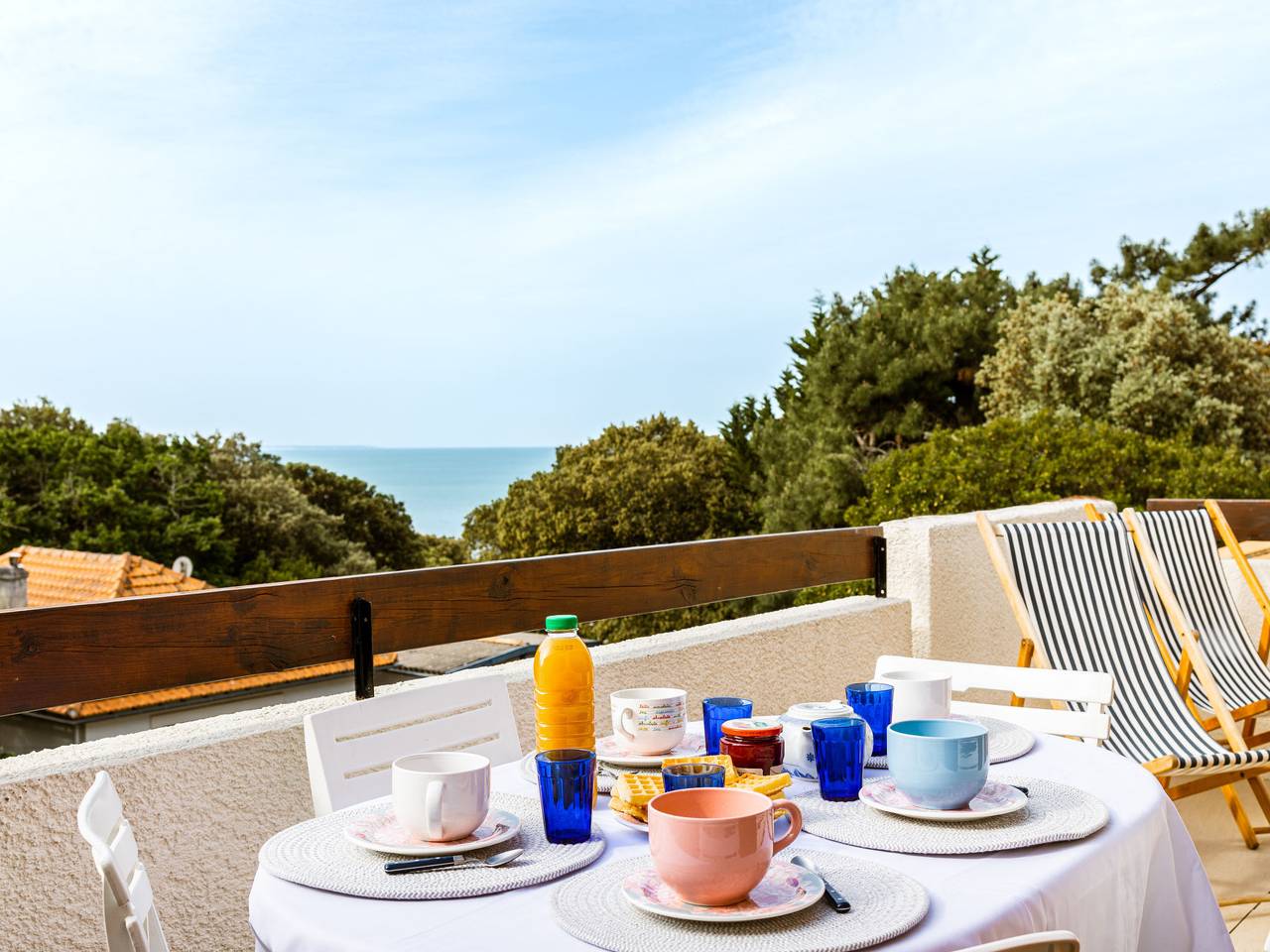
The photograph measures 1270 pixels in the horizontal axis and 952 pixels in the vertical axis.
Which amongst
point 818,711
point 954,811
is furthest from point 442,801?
point 818,711

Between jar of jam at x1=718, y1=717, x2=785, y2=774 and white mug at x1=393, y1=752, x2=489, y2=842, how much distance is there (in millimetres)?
409

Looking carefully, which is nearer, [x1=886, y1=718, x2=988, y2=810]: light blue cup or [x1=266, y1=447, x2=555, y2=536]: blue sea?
[x1=886, y1=718, x2=988, y2=810]: light blue cup

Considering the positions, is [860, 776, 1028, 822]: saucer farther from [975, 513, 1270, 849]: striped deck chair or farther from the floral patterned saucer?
[975, 513, 1270, 849]: striped deck chair

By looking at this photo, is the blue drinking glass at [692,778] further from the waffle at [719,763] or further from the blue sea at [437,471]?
the blue sea at [437,471]

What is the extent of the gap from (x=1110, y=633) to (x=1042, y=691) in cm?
154

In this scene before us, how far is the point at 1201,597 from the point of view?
400 centimetres

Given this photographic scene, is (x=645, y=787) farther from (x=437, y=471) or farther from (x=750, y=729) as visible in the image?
(x=437, y=471)

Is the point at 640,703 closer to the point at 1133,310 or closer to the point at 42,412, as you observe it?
the point at 1133,310

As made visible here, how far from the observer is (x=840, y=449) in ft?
64.5

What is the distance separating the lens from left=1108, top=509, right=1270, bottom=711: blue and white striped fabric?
3.80 metres

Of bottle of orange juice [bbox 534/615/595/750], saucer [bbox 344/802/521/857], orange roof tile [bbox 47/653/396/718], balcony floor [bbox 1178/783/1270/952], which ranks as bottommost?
orange roof tile [bbox 47/653/396/718]

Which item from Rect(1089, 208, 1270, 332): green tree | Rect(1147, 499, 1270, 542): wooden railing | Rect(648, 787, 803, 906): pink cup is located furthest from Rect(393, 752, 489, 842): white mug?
Rect(1089, 208, 1270, 332): green tree

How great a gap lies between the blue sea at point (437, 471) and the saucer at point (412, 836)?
75.5 m

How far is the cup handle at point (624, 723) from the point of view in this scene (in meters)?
1.73
